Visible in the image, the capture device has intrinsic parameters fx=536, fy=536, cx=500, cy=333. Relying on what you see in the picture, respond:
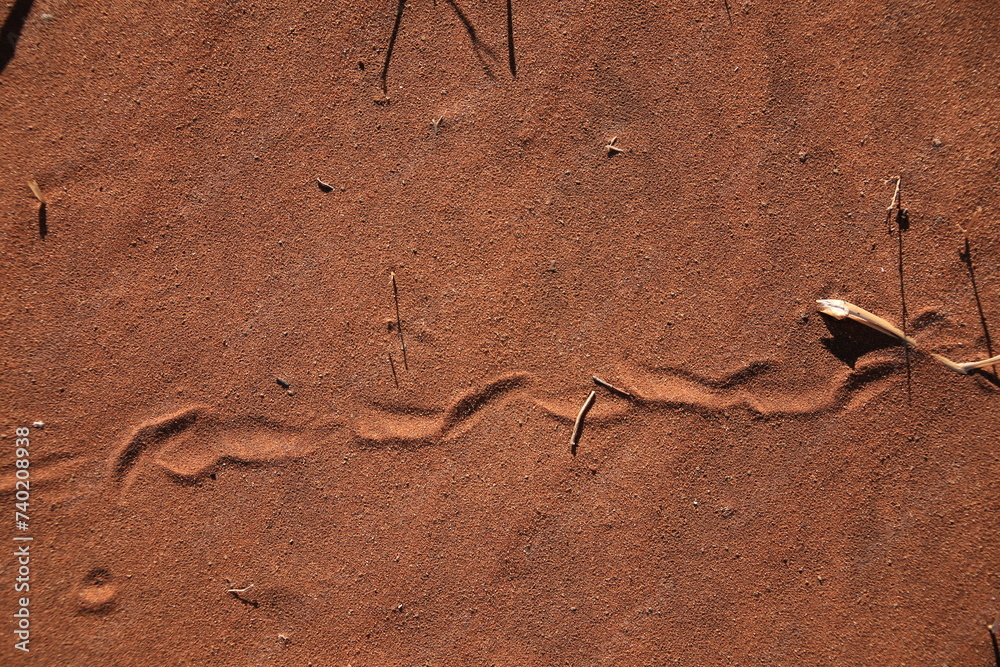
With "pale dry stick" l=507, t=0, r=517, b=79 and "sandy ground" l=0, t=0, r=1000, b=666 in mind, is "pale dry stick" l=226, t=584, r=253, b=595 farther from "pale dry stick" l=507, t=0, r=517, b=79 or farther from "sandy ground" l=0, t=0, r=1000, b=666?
"pale dry stick" l=507, t=0, r=517, b=79

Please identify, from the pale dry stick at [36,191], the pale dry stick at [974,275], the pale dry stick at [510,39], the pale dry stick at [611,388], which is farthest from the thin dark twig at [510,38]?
the pale dry stick at [36,191]

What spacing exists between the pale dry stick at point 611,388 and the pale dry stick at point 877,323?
861 millimetres

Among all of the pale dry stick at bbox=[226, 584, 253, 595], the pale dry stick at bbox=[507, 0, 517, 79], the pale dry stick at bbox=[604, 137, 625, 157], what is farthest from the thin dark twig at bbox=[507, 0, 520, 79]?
the pale dry stick at bbox=[226, 584, 253, 595]

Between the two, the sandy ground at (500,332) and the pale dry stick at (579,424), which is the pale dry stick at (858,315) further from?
the pale dry stick at (579,424)

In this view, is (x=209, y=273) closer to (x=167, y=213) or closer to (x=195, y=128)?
(x=167, y=213)

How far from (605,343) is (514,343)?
38 centimetres

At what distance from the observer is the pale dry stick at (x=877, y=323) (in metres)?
2.15

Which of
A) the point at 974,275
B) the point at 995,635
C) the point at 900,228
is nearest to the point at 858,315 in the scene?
the point at 900,228

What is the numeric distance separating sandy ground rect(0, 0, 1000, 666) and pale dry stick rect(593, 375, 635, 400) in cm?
5

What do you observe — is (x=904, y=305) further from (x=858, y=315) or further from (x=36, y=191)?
(x=36, y=191)

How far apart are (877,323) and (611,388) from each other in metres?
1.09

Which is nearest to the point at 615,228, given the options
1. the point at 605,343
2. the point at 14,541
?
the point at 605,343

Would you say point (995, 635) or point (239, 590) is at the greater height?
point (239, 590)

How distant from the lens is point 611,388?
222 centimetres
